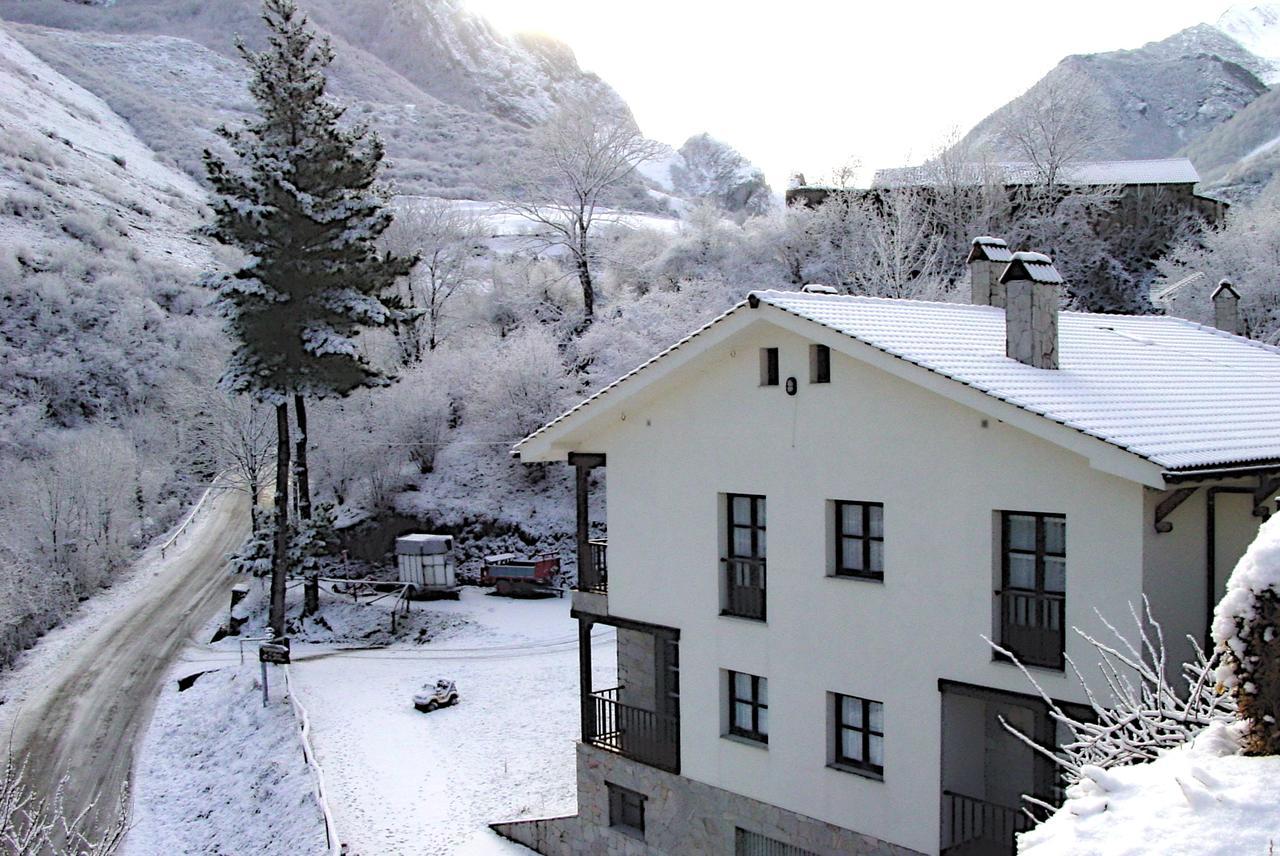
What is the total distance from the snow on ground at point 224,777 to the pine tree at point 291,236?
375 centimetres

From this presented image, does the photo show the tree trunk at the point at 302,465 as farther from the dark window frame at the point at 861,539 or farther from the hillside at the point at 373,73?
the hillside at the point at 373,73

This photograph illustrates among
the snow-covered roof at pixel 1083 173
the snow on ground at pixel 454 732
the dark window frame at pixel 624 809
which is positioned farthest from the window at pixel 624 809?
the snow-covered roof at pixel 1083 173

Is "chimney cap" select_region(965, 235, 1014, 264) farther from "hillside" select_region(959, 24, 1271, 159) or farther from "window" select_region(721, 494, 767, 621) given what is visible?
"hillside" select_region(959, 24, 1271, 159)

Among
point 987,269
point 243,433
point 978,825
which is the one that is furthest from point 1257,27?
point 978,825

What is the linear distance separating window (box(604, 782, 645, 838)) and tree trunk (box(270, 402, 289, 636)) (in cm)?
1420

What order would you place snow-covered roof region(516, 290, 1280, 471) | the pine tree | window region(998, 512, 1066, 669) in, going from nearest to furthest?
snow-covered roof region(516, 290, 1280, 471) → window region(998, 512, 1066, 669) → the pine tree

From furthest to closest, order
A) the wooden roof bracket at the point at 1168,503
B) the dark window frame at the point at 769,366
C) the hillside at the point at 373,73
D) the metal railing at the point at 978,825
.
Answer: the hillside at the point at 373,73 < the dark window frame at the point at 769,366 < the metal railing at the point at 978,825 < the wooden roof bracket at the point at 1168,503

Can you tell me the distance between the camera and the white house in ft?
34.6

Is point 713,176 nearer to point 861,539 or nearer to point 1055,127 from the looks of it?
point 1055,127

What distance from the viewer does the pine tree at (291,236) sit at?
86.7ft

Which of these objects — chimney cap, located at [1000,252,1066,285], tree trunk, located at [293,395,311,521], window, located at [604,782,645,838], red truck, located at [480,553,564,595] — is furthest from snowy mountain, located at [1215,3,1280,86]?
window, located at [604,782,645,838]

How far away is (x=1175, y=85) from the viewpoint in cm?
13425

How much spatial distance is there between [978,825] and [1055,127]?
42195 millimetres

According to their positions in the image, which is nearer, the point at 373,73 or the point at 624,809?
the point at 624,809
